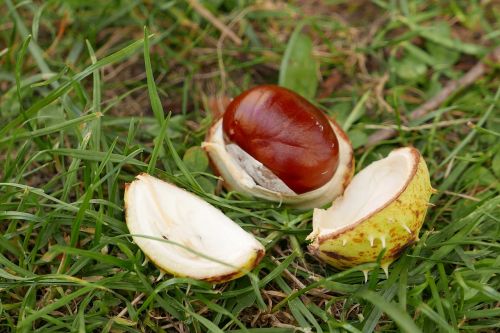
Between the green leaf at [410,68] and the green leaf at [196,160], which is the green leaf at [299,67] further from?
the green leaf at [196,160]

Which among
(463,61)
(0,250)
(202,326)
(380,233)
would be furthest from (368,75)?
(0,250)

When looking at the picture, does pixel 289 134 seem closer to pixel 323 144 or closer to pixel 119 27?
pixel 323 144

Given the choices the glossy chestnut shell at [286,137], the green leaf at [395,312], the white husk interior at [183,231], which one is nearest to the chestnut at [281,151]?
the glossy chestnut shell at [286,137]

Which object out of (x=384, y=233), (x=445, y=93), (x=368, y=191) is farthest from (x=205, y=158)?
(x=445, y=93)

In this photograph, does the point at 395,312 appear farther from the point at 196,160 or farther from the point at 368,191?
the point at 196,160

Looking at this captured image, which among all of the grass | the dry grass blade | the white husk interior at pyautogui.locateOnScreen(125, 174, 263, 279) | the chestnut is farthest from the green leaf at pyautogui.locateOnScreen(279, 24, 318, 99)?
the white husk interior at pyautogui.locateOnScreen(125, 174, 263, 279)

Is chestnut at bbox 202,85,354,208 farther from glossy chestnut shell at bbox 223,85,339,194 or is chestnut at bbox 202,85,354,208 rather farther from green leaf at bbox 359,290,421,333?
green leaf at bbox 359,290,421,333
